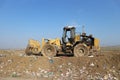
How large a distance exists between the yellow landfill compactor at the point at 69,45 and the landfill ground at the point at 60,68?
7.40ft

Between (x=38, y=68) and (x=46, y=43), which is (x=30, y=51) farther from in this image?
(x=38, y=68)

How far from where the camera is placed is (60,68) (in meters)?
12.7

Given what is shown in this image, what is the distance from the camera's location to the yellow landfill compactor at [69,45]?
52.9ft

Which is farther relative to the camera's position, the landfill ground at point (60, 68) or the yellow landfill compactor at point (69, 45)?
the yellow landfill compactor at point (69, 45)

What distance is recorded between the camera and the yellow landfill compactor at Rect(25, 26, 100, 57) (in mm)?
16125

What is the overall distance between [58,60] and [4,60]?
3.57 m

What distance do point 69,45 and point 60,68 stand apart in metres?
4.14

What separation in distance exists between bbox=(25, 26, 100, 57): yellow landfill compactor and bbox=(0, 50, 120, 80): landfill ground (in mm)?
2256

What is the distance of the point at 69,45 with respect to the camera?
1661 cm

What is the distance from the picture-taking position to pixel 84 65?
12.8m

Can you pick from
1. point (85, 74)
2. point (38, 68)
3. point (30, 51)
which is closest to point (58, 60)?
point (38, 68)

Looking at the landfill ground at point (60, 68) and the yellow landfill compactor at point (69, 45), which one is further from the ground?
the yellow landfill compactor at point (69, 45)

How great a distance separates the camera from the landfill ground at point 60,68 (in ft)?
36.2

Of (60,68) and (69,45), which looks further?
(69,45)
